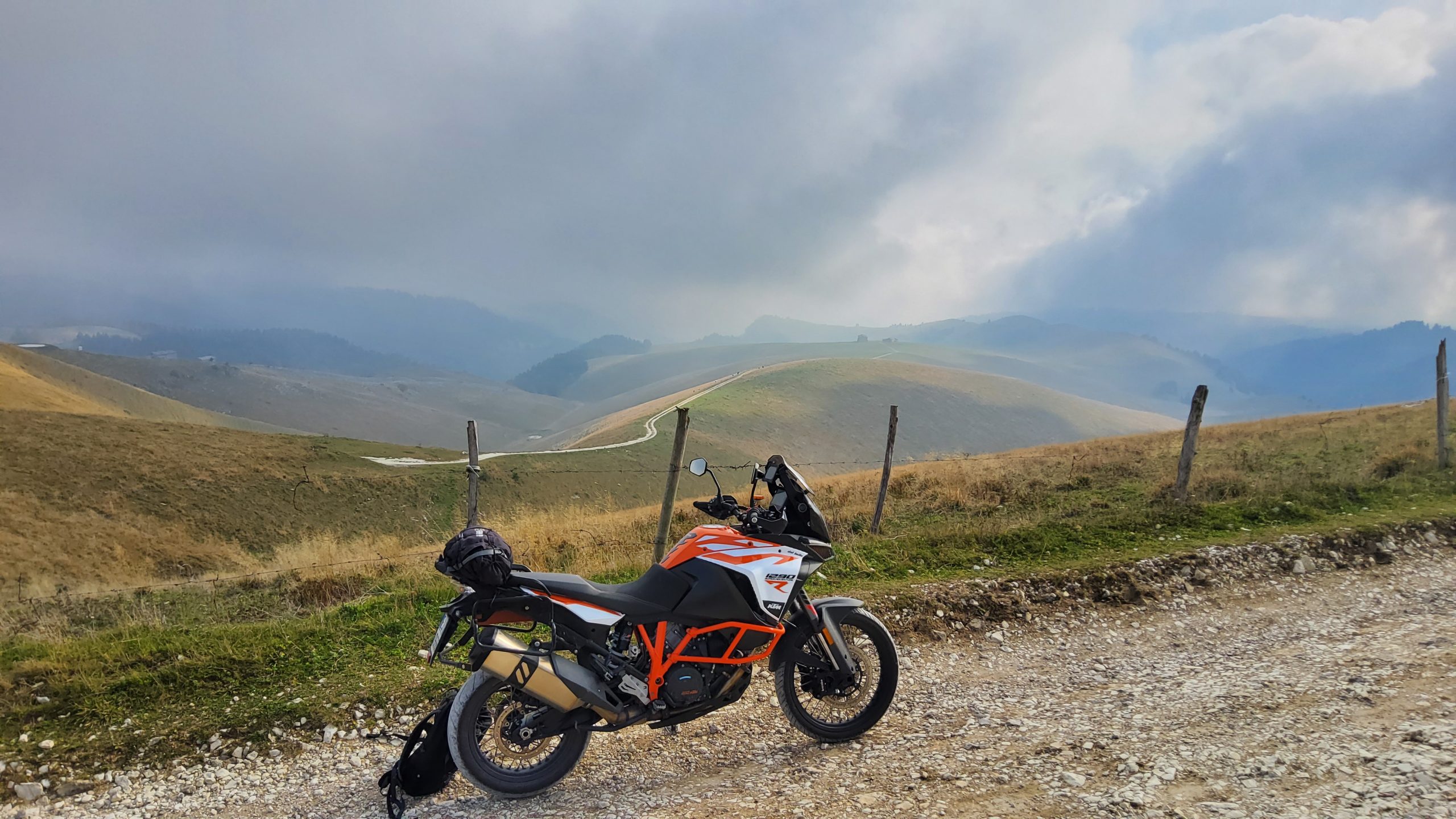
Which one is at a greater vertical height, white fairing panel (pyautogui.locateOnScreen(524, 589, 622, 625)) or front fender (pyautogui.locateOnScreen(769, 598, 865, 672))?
white fairing panel (pyautogui.locateOnScreen(524, 589, 622, 625))

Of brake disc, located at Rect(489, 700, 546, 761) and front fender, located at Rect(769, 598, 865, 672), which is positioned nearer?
brake disc, located at Rect(489, 700, 546, 761)

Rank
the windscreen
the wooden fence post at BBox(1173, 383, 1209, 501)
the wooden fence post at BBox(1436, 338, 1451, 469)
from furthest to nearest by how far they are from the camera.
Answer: the wooden fence post at BBox(1436, 338, 1451, 469), the wooden fence post at BBox(1173, 383, 1209, 501), the windscreen

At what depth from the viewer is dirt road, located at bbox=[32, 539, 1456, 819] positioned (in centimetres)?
365

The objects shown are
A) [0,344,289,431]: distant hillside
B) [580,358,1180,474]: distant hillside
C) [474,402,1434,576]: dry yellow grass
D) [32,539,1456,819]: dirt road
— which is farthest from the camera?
[580,358,1180,474]: distant hillside

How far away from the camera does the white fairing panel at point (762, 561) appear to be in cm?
410

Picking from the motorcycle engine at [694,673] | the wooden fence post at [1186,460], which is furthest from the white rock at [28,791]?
the wooden fence post at [1186,460]

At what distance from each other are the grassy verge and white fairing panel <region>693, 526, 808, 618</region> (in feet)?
8.37

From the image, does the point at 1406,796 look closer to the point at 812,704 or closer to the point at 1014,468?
the point at 812,704

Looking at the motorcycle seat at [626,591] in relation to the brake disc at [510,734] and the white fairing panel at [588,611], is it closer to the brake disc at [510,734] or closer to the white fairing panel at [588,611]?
the white fairing panel at [588,611]

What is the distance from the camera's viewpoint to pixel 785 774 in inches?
162

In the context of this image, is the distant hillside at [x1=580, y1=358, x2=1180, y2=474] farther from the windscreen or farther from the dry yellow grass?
the windscreen

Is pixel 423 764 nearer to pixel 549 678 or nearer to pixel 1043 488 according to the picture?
pixel 549 678

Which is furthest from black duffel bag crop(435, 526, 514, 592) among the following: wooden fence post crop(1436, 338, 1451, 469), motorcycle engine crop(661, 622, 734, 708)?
wooden fence post crop(1436, 338, 1451, 469)

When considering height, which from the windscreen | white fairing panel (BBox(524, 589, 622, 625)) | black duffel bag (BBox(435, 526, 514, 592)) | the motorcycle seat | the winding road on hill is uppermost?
the windscreen
